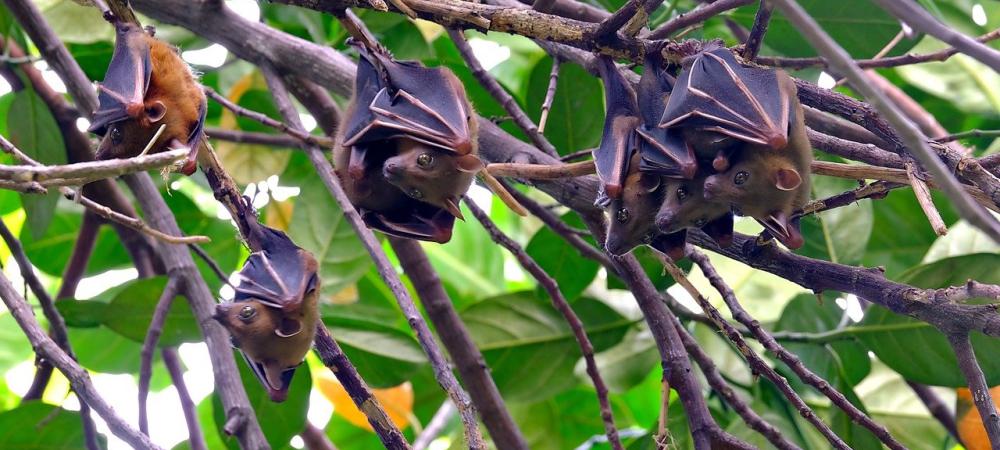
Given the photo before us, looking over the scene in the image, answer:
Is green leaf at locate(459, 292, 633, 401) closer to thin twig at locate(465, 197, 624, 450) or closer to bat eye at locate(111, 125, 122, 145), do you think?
thin twig at locate(465, 197, 624, 450)

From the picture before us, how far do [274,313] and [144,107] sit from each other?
55 centimetres

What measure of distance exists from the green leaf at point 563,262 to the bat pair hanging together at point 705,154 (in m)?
1.63

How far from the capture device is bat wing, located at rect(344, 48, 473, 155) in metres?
2.21

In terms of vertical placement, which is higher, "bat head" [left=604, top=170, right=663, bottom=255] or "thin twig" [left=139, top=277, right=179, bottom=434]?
"thin twig" [left=139, top=277, right=179, bottom=434]

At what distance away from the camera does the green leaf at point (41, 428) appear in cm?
355

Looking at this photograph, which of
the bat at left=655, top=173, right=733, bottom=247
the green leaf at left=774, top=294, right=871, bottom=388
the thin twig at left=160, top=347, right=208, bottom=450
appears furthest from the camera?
the green leaf at left=774, top=294, right=871, bottom=388

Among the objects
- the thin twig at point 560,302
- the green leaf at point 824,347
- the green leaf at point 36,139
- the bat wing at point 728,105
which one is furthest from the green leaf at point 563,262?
the green leaf at point 36,139

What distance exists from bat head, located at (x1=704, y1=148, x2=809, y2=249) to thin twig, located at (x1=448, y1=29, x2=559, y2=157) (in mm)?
820

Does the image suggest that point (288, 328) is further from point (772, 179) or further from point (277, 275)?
point (772, 179)

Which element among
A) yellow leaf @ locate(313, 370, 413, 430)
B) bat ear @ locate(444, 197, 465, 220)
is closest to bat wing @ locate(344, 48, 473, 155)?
bat ear @ locate(444, 197, 465, 220)

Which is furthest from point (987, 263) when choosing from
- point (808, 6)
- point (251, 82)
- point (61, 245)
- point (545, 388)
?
point (61, 245)

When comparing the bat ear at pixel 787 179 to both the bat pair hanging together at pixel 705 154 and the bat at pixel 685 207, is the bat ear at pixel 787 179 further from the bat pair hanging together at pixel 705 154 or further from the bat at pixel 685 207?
the bat at pixel 685 207

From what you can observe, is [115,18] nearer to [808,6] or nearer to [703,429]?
[703,429]

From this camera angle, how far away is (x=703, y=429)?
9.12 ft
